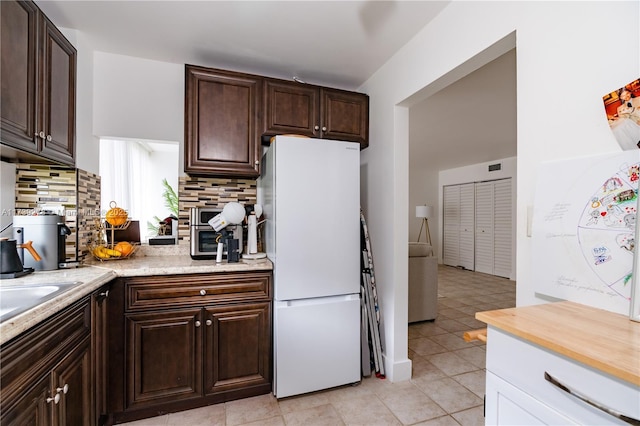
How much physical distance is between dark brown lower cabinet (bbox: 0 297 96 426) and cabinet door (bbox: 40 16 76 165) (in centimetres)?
94

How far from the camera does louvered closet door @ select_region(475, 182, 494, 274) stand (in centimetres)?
625

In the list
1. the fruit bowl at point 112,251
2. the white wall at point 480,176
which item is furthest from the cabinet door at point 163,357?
the white wall at point 480,176

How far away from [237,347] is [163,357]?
44cm

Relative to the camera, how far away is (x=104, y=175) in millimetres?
2307

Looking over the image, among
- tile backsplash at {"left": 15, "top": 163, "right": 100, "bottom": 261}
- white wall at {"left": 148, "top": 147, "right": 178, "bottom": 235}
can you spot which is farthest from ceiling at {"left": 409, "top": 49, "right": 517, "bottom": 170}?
tile backsplash at {"left": 15, "top": 163, "right": 100, "bottom": 261}

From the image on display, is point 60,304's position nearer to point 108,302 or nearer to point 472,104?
point 108,302

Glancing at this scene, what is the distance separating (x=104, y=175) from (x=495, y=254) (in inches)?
261

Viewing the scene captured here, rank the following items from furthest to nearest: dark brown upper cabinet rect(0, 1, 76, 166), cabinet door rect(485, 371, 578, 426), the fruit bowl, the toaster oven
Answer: the toaster oven
the fruit bowl
dark brown upper cabinet rect(0, 1, 76, 166)
cabinet door rect(485, 371, 578, 426)

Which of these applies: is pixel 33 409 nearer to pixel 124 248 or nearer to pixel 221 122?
pixel 124 248

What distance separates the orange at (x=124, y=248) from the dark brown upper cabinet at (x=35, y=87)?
2.09ft

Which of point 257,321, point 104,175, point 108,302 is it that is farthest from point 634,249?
point 104,175

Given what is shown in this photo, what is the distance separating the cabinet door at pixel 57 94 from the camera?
63.0 inches

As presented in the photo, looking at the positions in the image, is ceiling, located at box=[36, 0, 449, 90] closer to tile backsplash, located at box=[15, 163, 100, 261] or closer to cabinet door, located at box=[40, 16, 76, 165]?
cabinet door, located at box=[40, 16, 76, 165]

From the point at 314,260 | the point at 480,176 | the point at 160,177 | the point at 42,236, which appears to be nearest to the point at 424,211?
the point at 480,176
